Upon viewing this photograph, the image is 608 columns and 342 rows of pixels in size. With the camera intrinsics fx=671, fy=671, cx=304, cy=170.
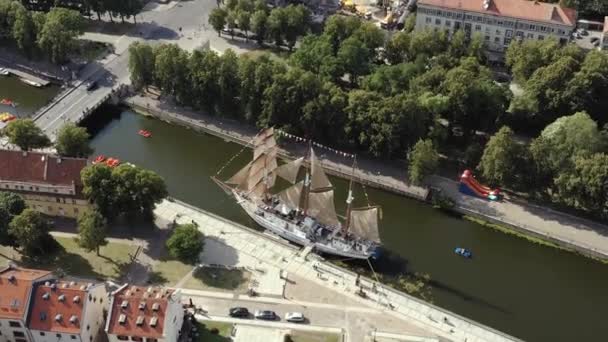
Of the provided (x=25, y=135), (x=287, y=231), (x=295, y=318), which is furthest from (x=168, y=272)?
(x=25, y=135)

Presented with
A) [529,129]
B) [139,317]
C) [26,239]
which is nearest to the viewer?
[139,317]

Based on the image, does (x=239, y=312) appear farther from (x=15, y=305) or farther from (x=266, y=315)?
(x=15, y=305)

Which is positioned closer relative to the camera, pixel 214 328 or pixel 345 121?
pixel 214 328

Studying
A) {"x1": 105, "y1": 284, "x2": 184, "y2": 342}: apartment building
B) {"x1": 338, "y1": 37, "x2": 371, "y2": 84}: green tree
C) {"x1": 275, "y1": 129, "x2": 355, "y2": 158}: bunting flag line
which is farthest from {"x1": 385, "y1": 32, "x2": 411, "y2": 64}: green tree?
{"x1": 105, "y1": 284, "x2": 184, "y2": 342}: apartment building

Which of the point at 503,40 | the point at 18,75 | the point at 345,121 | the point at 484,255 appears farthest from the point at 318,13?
the point at 484,255

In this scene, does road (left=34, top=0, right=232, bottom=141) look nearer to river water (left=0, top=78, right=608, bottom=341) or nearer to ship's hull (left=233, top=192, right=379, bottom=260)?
river water (left=0, top=78, right=608, bottom=341)

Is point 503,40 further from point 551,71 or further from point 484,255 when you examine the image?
point 484,255
